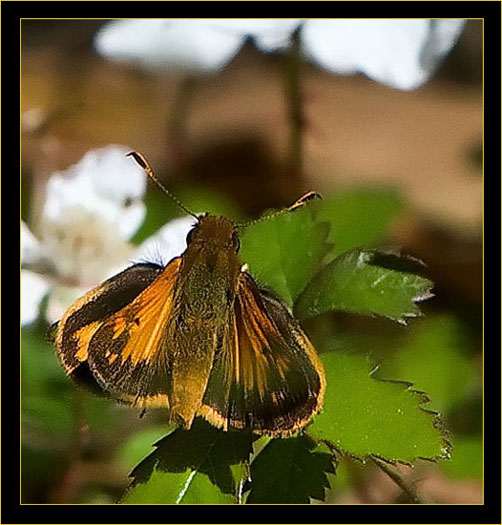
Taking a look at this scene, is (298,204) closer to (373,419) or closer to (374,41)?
(373,419)

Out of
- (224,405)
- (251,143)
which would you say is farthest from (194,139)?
(224,405)

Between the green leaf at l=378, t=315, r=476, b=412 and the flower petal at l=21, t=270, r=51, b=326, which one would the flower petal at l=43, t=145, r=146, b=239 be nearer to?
the flower petal at l=21, t=270, r=51, b=326

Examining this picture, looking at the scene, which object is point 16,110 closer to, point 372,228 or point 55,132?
→ point 372,228

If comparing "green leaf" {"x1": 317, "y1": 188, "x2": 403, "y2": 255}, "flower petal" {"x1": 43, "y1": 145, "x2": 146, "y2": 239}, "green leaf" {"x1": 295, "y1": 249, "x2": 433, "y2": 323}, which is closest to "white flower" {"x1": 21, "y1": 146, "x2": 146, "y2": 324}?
"flower petal" {"x1": 43, "y1": 145, "x2": 146, "y2": 239}

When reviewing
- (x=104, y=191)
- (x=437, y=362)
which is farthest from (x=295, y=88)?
(x=437, y=362)

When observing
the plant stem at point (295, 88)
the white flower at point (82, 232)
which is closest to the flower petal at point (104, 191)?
the white flower at point (82, 232)
